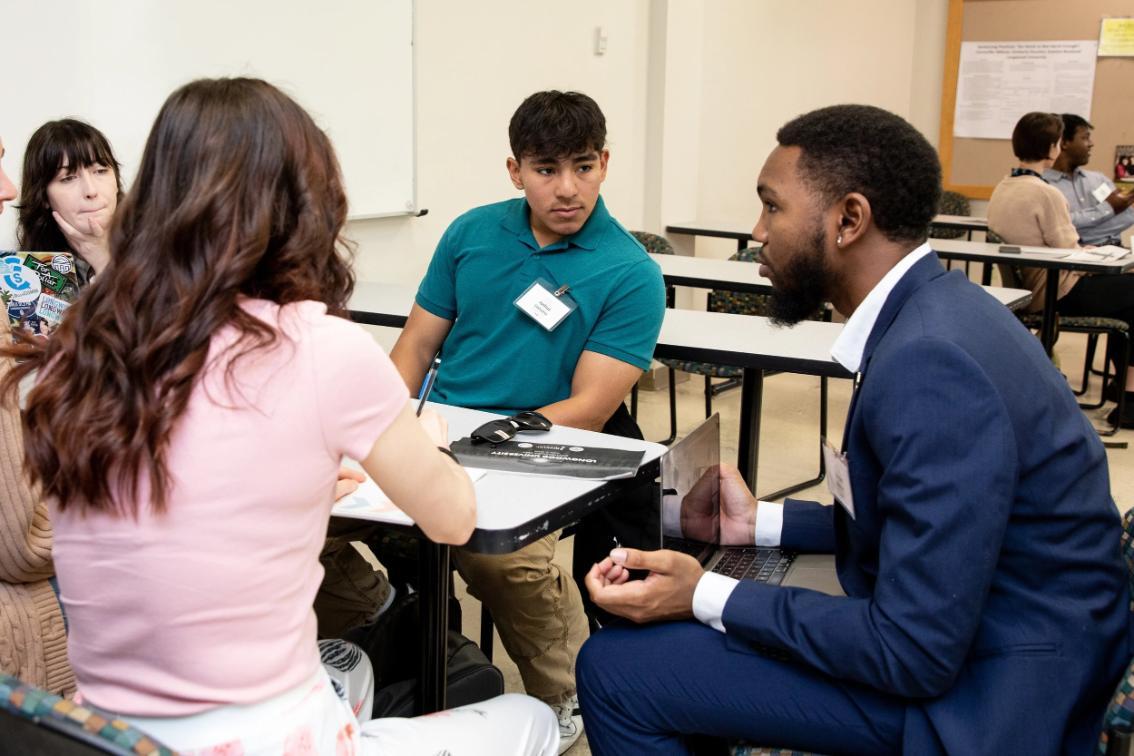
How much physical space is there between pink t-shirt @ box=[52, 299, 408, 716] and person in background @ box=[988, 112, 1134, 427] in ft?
13.7

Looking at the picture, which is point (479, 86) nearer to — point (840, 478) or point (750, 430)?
point (750, 430)

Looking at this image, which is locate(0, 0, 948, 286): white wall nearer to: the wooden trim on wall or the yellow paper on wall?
the wooden trim on wall

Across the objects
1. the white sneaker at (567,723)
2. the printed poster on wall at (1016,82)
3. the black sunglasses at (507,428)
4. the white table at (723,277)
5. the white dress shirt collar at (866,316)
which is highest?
the printed poster on wall at (1016,82)

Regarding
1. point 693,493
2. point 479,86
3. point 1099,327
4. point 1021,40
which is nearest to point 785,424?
point 1099,327

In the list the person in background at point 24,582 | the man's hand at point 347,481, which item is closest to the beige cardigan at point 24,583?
the person in background at point 24,582

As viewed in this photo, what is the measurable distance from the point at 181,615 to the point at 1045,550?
2.96 feet

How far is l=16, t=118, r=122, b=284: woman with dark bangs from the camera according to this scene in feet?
7.97

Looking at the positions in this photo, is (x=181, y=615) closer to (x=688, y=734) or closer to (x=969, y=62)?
(x=688, y=734)

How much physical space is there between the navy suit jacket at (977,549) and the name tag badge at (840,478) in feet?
0.09

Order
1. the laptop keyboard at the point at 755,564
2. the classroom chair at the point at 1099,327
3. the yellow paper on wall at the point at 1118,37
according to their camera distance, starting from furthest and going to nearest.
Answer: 1. the yellow paper on wall at the point at 1118,37
2. the classroom chair at the point at 1099,327
3. the laptop keyboard at the point at 755,564

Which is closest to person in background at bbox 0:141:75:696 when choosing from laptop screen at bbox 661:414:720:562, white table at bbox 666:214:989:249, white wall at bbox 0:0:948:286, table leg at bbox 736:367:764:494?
laptop screen at bbox 661:414:720:562

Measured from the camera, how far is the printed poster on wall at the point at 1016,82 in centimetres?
736

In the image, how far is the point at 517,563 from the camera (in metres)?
2.10

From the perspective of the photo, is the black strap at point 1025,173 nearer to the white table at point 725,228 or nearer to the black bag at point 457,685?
the white table at point 725,228
